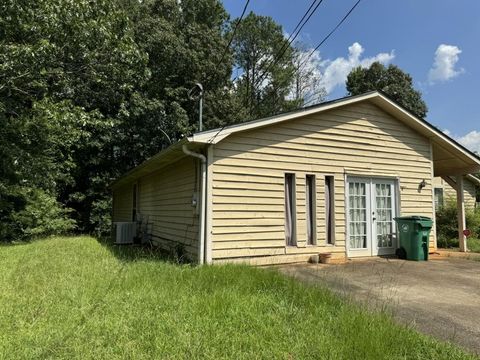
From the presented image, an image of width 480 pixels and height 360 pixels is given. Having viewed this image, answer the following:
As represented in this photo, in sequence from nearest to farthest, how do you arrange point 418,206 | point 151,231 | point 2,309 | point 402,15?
point 2,309, point 402,15, point 418,206, point 151,231

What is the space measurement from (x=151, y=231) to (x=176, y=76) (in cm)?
1321

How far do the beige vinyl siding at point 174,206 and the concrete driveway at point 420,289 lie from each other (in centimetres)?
215

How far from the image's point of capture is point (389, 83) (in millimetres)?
32438

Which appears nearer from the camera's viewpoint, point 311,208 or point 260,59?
point 311,208

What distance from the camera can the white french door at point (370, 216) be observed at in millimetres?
8883

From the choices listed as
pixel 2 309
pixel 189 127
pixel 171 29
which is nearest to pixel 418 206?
pixel 2 309

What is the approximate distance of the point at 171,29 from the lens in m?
22.7

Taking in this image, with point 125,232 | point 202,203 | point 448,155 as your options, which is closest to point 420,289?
point 202,203

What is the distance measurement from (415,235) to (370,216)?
3.49 ft

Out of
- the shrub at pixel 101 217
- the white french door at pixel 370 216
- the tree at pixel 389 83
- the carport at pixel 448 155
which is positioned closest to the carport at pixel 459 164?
the carport at pixel 448 155

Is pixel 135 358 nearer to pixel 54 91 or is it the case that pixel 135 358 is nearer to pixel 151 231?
pixel 151 231

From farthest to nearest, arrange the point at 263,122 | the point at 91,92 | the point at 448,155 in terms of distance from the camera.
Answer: the point at 91,92, the point at 448,155, the point at 263,122

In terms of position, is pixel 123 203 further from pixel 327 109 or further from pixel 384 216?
pixel 384 216

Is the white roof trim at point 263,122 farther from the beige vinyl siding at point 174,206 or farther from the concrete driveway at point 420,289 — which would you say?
the concrete driveway at point 420,289
